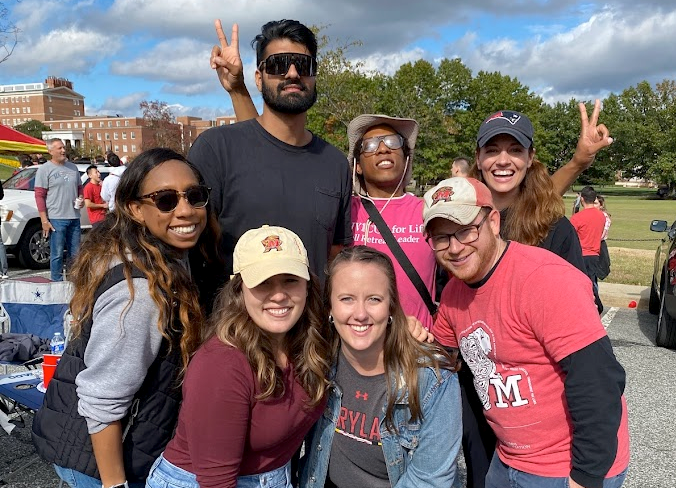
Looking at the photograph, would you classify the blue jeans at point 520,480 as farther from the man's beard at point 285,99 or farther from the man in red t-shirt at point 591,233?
the man in red t-shirt at point 591,233

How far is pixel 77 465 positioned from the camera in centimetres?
190

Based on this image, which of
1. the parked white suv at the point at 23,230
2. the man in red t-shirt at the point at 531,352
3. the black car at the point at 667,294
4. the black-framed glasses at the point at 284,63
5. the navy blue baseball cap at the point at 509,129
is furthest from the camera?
the parked white suv at the point at 23,230

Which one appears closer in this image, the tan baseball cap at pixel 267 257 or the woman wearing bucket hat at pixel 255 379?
the woman wearing bucket hat at pixel 255 379

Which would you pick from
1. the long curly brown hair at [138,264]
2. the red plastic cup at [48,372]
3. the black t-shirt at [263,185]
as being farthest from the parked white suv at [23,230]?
the long curly brown hair at [138,264]

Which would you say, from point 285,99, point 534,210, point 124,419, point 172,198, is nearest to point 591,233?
point 534,210

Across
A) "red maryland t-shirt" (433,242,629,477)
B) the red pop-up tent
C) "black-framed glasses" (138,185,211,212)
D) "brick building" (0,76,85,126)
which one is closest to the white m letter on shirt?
"red maryland t-shirt" (433,242,629,477)

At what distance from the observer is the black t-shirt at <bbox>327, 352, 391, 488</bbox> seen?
2.12 meters

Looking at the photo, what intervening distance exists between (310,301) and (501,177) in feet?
4.00

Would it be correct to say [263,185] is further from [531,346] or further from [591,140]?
[591,140]

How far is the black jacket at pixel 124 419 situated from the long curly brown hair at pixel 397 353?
0.65m

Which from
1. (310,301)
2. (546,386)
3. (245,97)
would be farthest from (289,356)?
(245,97)

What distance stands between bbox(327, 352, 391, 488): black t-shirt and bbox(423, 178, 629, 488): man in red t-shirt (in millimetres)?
412

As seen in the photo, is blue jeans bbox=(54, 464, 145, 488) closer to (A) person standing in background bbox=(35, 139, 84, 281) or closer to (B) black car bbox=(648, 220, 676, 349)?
(B) black car bbox=(648, 220, 676, 349)

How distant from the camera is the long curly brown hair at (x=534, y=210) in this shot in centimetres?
252
